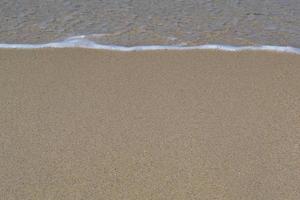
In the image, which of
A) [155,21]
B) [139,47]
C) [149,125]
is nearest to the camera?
[149,125]

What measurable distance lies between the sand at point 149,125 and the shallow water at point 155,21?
0.98ft

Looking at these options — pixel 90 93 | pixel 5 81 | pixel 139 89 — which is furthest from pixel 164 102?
pixel 5 81

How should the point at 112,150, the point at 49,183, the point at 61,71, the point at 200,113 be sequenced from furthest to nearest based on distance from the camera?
the point at 61,71
the point at 200,113
the point at 112,150
the point at 49,183

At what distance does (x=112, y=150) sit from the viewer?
8.63ft

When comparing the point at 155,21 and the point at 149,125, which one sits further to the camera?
the point at 155,21

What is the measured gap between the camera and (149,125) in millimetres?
2832

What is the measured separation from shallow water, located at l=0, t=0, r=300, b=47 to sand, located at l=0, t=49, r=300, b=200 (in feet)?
0.98

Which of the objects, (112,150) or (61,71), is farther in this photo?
(61,71)

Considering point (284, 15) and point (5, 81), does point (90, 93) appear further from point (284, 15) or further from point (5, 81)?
point (284, 15)

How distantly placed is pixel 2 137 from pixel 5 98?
1.39 feet

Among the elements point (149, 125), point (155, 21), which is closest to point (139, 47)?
point (155, 21)

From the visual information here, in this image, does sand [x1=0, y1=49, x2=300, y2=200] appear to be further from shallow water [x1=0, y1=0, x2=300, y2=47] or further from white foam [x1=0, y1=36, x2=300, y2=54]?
shallow water [x1=0, y1=0, x2=300, y2=47]

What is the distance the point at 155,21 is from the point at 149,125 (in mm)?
1731

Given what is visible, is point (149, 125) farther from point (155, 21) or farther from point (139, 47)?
point (155, 21)
